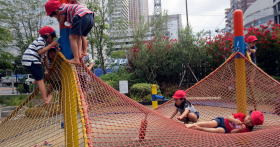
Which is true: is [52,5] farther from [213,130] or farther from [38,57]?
[213,130]

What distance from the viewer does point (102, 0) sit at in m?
11.7

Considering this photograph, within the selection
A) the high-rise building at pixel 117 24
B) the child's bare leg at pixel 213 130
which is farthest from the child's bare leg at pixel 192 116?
the high-rise building at pixel 117 24

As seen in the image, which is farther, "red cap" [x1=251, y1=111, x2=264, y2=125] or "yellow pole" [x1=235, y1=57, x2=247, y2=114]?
"yellow pole" [x1=235, y1=57, x2=247, y2=114]

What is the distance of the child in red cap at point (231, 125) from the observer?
3.30m

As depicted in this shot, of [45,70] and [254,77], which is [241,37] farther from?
[45,70]

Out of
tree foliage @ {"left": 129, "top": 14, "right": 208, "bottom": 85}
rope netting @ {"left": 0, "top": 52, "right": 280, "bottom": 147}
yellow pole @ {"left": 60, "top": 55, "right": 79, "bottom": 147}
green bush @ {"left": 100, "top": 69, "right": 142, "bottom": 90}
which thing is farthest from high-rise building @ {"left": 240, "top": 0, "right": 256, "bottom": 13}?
yellow pole @ {"left": 60, "top": 55, "right": 79, "bottom": 147}

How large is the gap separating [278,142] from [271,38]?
7.35 m

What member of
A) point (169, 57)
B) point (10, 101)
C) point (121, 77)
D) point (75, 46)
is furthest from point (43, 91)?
point (10, 101)

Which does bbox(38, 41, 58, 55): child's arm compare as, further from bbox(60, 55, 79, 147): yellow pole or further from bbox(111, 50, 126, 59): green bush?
bbox(111, 50, 126, 59): green bush

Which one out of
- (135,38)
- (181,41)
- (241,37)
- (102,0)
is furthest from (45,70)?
(102,0)

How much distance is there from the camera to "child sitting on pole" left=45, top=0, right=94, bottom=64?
2.28m

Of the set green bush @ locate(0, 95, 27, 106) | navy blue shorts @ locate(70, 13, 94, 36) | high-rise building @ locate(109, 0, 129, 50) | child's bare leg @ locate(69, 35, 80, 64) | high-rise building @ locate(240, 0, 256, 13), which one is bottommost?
green bush @ locate(0, 95, 27, 106)

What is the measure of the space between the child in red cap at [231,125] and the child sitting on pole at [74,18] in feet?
6.03

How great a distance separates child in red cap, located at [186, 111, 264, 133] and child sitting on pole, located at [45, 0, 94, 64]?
1.84m
